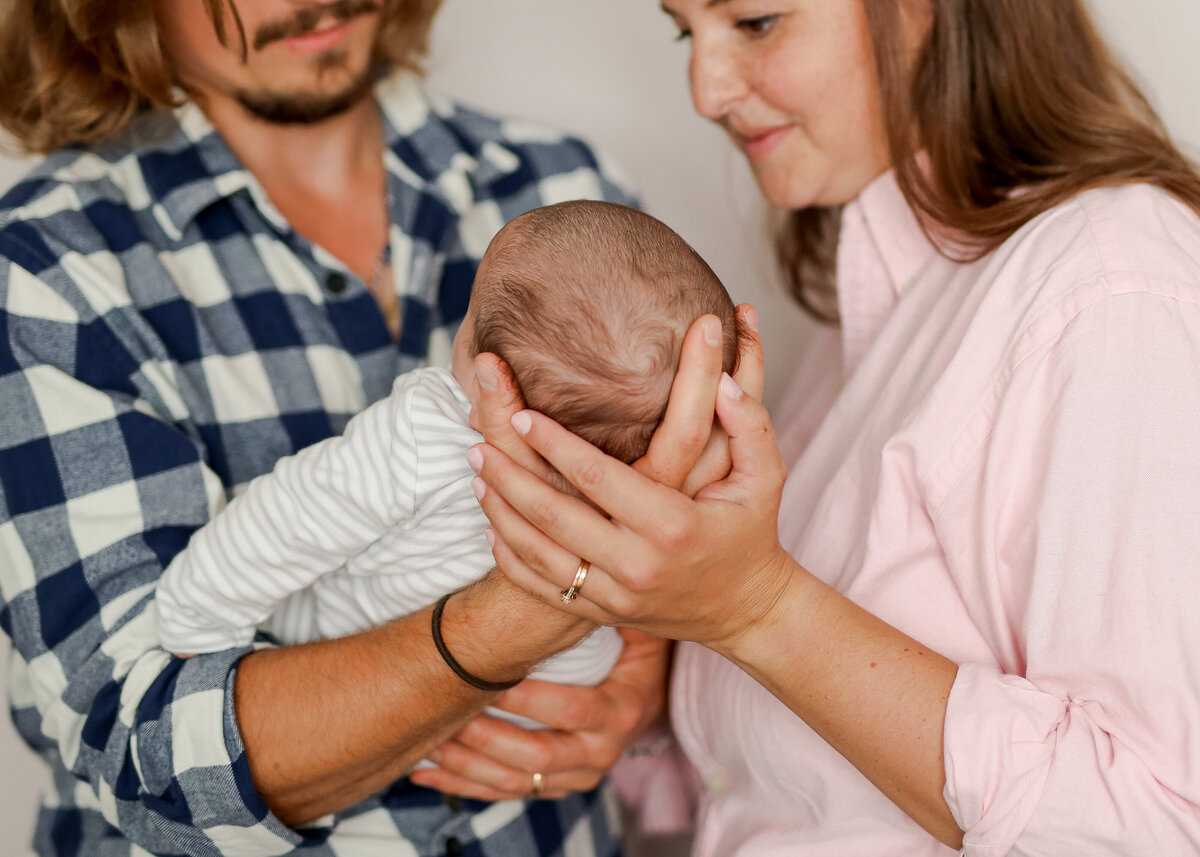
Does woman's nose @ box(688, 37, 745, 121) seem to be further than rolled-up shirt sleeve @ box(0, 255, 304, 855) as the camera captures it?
Yes

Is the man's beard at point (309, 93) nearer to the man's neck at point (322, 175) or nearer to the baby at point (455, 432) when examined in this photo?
the man's neck at point (322, 175)

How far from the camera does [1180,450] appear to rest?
1.01 meters

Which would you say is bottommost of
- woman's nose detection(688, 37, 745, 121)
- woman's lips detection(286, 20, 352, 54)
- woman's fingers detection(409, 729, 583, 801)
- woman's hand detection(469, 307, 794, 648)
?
A: woman's fingers detection(409, 729, 583, 801)

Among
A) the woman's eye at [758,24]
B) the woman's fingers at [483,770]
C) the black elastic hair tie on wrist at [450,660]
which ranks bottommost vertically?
the woman's fingers at [483,770]

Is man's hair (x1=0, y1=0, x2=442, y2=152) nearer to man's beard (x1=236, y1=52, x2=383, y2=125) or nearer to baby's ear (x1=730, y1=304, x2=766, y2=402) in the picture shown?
→ man's beard (x1=236, y1=52, x2=383, y2=125)

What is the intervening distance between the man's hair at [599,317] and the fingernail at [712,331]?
55 millimetres

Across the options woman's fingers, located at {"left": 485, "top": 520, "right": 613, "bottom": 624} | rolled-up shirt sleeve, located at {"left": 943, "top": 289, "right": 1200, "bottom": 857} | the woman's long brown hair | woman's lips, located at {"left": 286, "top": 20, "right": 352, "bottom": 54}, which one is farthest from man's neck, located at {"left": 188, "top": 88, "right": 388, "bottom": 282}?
rolled-up shirt sleeve, located at {"left": 943, "top": 289, "right": 1200, "bottom": 857}

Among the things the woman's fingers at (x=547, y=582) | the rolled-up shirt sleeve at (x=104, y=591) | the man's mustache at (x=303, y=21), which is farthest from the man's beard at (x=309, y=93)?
the woman's fingers at (x=547, y=582)

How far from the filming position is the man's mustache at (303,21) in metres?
1.51

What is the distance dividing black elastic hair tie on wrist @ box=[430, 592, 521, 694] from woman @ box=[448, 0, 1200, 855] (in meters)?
0.17

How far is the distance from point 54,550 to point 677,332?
86 cm

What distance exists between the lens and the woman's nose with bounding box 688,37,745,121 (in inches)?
59.6

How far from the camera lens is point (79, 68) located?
1580 millimetres

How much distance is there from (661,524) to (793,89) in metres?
0.78
